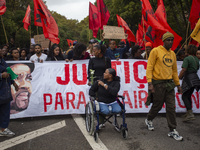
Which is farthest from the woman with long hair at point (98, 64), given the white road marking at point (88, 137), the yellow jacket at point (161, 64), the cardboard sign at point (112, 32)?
the cardboard sign at point (112, 32)

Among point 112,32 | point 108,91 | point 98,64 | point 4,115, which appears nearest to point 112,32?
point 112,32

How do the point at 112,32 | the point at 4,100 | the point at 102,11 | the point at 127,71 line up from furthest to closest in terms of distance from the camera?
the point at 102,11 < the point at 112,32 < the point at 127,71 < the point at 4,100

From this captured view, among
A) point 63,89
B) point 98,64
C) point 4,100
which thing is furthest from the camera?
point 63,89

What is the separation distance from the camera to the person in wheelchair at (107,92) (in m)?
3.68

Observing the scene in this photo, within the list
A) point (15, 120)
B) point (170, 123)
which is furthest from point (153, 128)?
point (15, 120)

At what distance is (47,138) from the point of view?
3.74 meters

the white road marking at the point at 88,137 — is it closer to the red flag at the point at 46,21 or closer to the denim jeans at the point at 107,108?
the denim jeans at the point at 107,108

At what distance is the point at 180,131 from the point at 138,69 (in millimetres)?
2025

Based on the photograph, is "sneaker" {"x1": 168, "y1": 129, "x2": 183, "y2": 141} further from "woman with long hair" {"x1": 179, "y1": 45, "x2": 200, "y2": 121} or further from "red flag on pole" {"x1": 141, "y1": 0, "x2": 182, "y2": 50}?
"red flag on pole" {"x1": 141, "y1": 0, "x2": 182, "y2": 50}

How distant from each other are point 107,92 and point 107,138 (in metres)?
0.84

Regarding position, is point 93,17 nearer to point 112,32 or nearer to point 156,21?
point 112,32

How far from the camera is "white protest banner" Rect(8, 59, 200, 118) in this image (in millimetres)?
4996

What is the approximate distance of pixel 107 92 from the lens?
3.85 metres

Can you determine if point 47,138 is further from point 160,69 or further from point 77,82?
point 160,69
